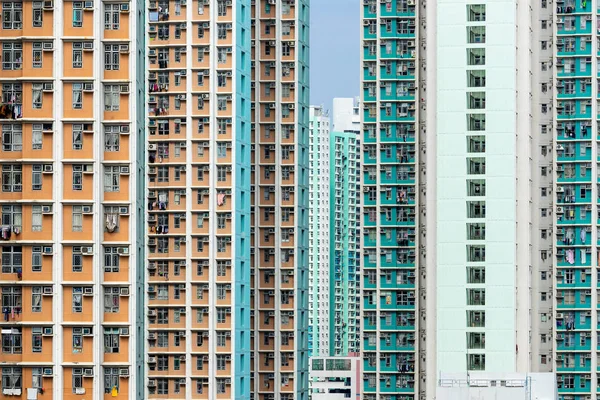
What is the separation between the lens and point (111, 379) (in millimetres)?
53625

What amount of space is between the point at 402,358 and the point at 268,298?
40.3ft

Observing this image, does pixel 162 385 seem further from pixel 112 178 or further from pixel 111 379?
pixel 112 178

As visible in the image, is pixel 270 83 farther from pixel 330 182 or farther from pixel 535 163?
pixel 330 182

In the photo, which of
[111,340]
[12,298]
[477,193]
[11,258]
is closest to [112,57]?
[11,258]

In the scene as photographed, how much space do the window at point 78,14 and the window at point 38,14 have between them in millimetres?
1174

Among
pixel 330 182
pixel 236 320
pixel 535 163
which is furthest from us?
pixel 330 182

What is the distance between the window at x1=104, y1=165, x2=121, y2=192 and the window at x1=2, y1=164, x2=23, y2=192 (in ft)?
9.91

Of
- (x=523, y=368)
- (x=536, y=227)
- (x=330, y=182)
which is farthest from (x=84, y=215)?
(x=330, y=182)

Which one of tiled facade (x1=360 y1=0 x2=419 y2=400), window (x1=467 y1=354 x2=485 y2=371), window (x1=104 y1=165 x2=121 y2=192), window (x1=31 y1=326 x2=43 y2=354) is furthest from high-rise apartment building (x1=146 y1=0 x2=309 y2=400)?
window (x1=104 y1=165 x2=121 y2=192)

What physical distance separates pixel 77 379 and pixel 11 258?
492 centimetres

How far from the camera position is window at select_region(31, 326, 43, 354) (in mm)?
53750

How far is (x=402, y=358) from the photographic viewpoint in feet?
330

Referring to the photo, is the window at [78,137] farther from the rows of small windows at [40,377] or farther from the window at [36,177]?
the rows of small windows at [40,377]

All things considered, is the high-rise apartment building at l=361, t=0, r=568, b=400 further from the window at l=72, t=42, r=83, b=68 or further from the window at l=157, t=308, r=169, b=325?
the window at l=72, t=42, r=83, b=68
